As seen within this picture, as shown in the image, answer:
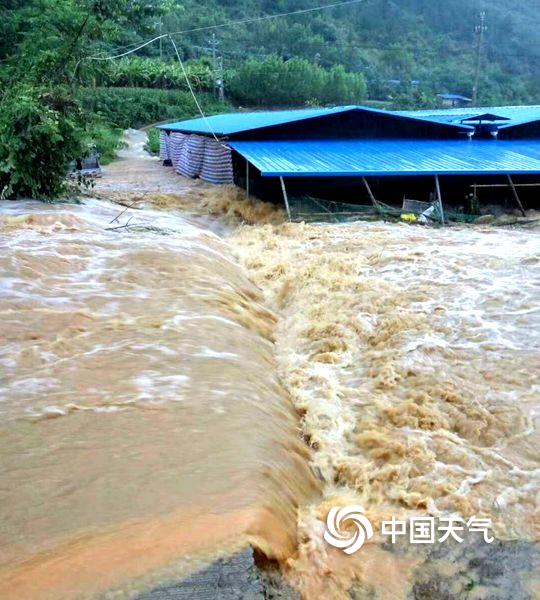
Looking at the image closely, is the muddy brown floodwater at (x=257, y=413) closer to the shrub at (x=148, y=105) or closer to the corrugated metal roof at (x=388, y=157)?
the corrugated metal roof at (x=388, y=157)

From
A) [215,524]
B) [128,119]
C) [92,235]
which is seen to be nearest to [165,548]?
[215,524]


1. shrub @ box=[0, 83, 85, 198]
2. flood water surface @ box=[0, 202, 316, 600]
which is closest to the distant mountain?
shrub @ box=[0, 83, 85, 198]

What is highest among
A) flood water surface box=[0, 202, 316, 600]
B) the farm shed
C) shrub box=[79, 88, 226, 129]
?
shrub box=[79, 88, 226, 129]

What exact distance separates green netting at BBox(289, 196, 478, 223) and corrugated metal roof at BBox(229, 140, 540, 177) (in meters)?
0.82

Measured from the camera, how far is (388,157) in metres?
14.8

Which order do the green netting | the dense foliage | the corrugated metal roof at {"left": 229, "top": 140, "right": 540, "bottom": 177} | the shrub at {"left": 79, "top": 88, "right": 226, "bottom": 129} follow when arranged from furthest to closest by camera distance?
the shrub at {"left": 79, "top": 88, "right": 226, "bottom": 129}
the green netting
the corrugated metal roof at {"left": 229, "top": 140, "right": 540, "bottom": 177}
the dense foliage

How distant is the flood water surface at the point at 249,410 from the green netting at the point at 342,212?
12.3 feet

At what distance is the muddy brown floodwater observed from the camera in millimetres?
3344

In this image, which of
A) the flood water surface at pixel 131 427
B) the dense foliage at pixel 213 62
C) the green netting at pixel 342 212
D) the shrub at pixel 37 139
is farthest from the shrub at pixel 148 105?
the flood water surface at pixel 131 427

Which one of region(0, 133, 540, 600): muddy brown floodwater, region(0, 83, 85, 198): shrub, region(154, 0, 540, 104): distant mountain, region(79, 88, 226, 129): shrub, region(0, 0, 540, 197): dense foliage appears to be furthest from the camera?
region(154, 0, 540, 104): distant mountain

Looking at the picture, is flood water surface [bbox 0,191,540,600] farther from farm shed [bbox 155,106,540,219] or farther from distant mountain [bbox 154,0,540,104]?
distant mountain [bbox 154,0,540,104]

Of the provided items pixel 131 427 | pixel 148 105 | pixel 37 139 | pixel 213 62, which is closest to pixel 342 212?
pixel 37 139

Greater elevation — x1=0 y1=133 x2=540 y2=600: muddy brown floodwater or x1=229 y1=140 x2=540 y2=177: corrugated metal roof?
x1=229 y1=140 x2=540 y2=177: corrugated metal roof

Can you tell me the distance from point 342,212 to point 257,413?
9385mm
